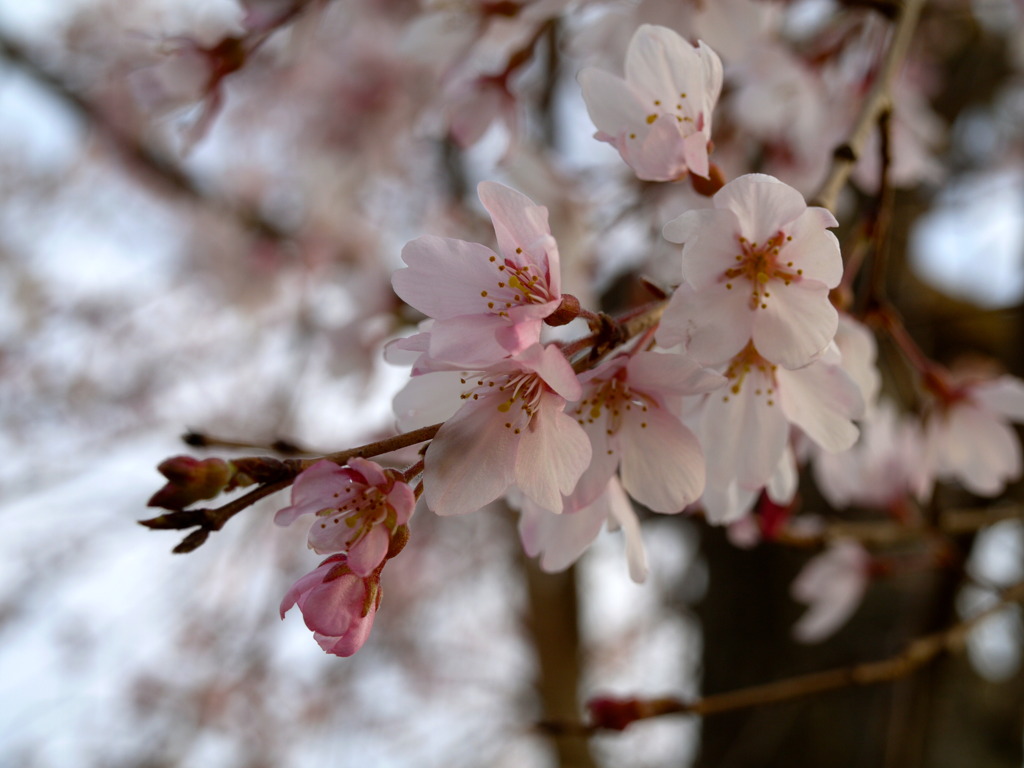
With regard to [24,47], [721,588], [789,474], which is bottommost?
[721,588]

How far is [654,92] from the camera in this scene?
0.59 meters

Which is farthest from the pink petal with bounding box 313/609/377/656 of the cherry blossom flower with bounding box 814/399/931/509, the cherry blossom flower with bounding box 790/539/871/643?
the cherry blossom flower with bounding box 790/539/871/643

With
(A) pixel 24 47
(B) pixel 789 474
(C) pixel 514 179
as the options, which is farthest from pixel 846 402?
(A) pixel 24 47

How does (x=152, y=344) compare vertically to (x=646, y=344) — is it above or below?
below

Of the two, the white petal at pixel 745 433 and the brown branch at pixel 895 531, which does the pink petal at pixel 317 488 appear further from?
the brown branch at pixel 895 531

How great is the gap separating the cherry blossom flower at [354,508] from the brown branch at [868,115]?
406 millimetres

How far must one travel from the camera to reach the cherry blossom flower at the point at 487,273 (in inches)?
18.1

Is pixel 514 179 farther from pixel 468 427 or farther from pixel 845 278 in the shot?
pixel 468 427

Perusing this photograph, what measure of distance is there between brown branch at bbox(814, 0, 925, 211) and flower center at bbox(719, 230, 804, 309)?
0.09 metres

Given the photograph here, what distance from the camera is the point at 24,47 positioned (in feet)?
8.54

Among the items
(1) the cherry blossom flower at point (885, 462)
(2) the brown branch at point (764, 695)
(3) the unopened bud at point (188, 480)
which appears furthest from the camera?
(1) the cherry blossom flower at point (885, 462)

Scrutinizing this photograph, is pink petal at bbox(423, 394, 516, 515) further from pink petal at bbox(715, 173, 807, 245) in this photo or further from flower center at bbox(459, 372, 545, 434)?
pink petal at bbox(715, 173, 807, 245)

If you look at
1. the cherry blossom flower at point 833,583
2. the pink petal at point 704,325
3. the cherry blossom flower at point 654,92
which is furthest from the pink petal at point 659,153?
the cherry blossom flower at point 833,583

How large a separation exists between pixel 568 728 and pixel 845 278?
23.3 inches
